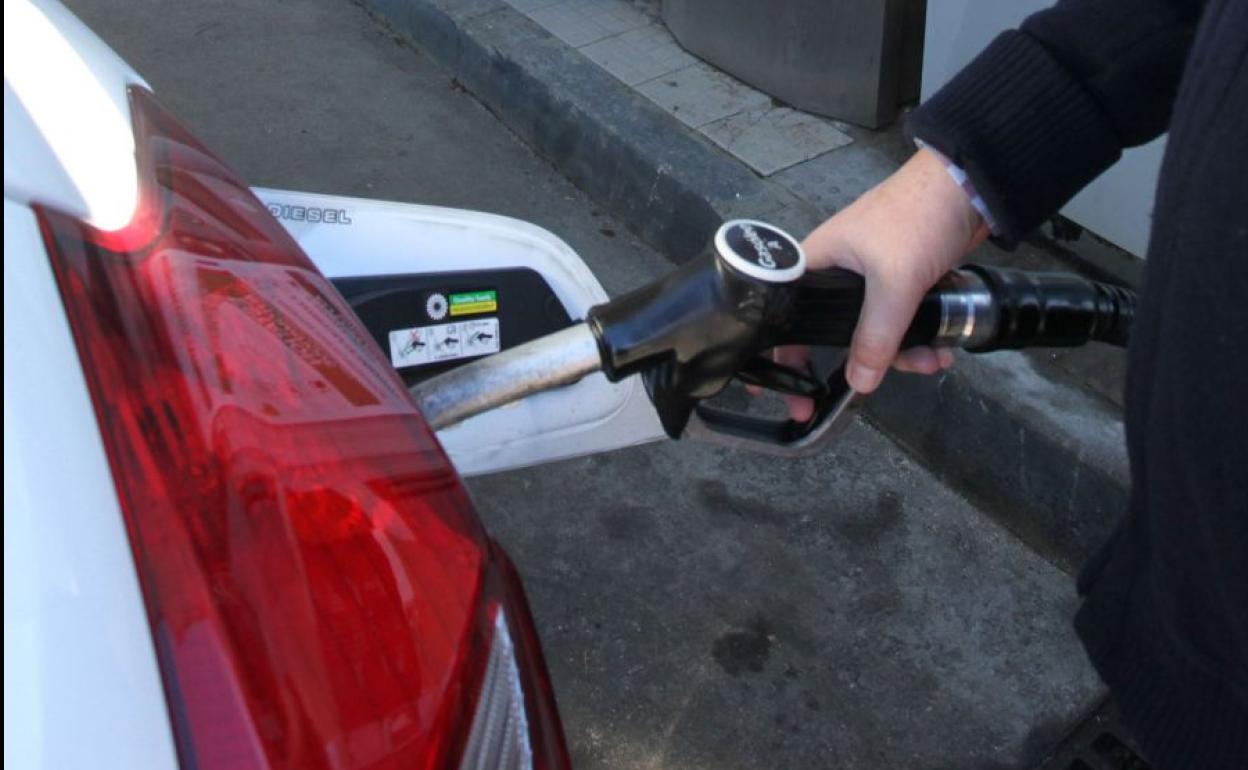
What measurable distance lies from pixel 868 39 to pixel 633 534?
179 centimetres

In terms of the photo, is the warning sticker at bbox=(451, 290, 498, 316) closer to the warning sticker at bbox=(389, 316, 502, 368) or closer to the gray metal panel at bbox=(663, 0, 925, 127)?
the warning sticker at bbox=(389, 316, 502, 368)

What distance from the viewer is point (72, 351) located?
0.96 meters

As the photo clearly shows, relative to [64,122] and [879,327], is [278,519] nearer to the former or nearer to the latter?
[64,122]

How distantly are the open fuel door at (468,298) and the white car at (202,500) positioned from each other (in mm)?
260

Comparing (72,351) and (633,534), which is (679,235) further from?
(72,351)

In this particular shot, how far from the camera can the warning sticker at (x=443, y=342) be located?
1.70 meters

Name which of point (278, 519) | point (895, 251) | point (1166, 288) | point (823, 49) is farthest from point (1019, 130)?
point (823, 49)

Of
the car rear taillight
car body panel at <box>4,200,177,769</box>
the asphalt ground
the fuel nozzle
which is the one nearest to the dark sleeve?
the fuel nozzle

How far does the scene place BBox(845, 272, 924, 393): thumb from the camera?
1342mm

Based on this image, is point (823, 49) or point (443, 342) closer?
point (443, 342)

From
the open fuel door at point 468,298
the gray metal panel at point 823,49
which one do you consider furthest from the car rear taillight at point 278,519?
the gray metal panel at point 823,49

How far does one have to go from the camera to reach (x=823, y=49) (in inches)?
164

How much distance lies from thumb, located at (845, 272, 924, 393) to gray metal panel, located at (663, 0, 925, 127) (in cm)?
283

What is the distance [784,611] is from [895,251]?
1676 millimetres
